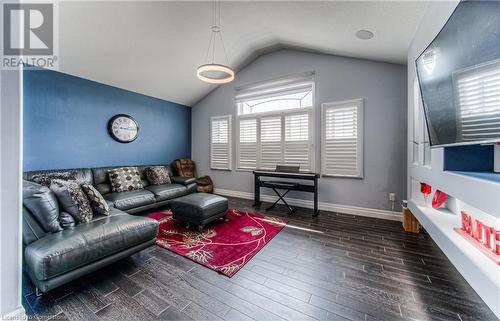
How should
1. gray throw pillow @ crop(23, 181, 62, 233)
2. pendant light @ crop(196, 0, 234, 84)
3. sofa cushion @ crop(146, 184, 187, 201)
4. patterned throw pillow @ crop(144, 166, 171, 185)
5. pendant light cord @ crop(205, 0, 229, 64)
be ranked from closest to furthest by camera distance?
gray throw pillow @ crop(23, 181, 62, 233) < pendant light @ crop(196, 0, 234, 84) < pendant light cord @ crop(205, 0, 229, 64) < sofa cushion @ crop(146, 184, 187, 201) < patterned throw pillow @ crop(144, 166, 171, 185)

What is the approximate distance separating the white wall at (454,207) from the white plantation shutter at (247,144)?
3.10m

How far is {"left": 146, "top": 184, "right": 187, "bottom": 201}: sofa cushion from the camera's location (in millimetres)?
3857

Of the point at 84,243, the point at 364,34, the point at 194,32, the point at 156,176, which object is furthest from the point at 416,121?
the point at 156,176

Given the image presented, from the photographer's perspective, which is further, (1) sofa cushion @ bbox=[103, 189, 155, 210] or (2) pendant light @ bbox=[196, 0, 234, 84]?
(1) sofa cushion @ bbox=[103, 189, 155, 210]

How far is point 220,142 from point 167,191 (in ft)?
6.65

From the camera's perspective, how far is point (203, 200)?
9.96 feet

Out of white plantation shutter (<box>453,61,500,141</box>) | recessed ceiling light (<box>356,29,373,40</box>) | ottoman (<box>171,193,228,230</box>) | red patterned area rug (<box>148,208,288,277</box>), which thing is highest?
recessed ceiling light (<box>356,29,373,40</box>)

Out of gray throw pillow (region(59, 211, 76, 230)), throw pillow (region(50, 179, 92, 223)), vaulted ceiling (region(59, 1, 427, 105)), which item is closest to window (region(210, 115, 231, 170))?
vaulted ceiling (region(59, 1, 427, 105))

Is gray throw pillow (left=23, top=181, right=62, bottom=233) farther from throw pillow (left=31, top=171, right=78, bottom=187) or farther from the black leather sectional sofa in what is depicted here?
throw pillow (left=31, top=171, right=78, bottom=187)

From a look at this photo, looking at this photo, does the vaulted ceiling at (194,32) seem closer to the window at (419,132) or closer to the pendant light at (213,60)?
the pendant light at (213,60)

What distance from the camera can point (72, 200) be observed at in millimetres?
2025

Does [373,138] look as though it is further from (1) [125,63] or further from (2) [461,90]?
(1) [125,63]

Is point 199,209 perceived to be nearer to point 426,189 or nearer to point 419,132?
point 426,189

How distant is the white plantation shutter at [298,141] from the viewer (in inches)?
167
